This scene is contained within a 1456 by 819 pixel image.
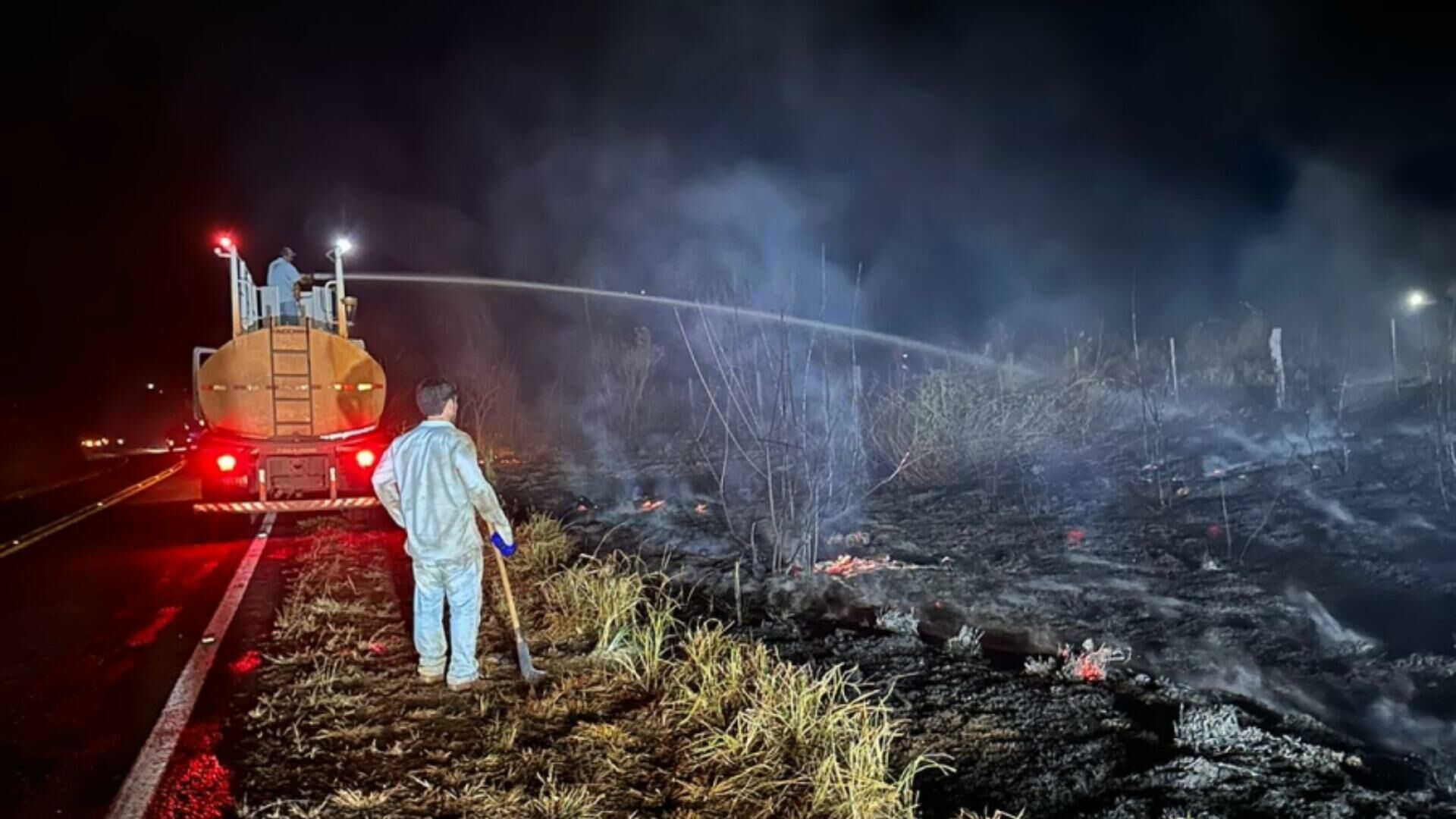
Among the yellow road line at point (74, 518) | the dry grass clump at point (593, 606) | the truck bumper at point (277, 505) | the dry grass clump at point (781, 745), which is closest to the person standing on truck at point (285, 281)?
the truck bumper at point (277, 505)

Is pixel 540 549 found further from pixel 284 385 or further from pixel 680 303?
pixel 680 303

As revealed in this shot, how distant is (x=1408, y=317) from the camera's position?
755 inches

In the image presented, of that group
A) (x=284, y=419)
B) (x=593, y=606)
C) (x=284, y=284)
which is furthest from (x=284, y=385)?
(x=593, y=606)

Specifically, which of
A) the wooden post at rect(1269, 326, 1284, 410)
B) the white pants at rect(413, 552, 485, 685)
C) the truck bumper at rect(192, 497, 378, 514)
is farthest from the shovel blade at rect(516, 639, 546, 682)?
the wooden post at rect(1269, 326, 1284, 410)

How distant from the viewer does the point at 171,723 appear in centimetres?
423

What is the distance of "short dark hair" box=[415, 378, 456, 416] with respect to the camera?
Result: 14.8 feet

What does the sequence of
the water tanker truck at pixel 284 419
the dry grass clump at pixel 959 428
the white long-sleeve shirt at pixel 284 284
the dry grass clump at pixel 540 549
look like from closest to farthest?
1. the dry grass clump at pixel 540 549
2. the water tanker truck at pixel 284 419
3. the white long-sleeve shirt at pixel 284 284
4. the dry grass clump at pixel 959 428

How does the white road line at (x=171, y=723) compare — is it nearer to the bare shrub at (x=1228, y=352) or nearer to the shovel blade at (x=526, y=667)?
the shovel blade at (x=526, y=667)

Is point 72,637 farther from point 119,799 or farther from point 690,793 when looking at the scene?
point 690,793

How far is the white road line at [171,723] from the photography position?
348 cm

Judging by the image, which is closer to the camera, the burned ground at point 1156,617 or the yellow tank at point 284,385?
the burned ground at point 1156,617

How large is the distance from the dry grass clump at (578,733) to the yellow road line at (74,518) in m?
6.84

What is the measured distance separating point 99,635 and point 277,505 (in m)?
3.10

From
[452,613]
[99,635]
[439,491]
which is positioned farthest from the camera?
[99,635]
